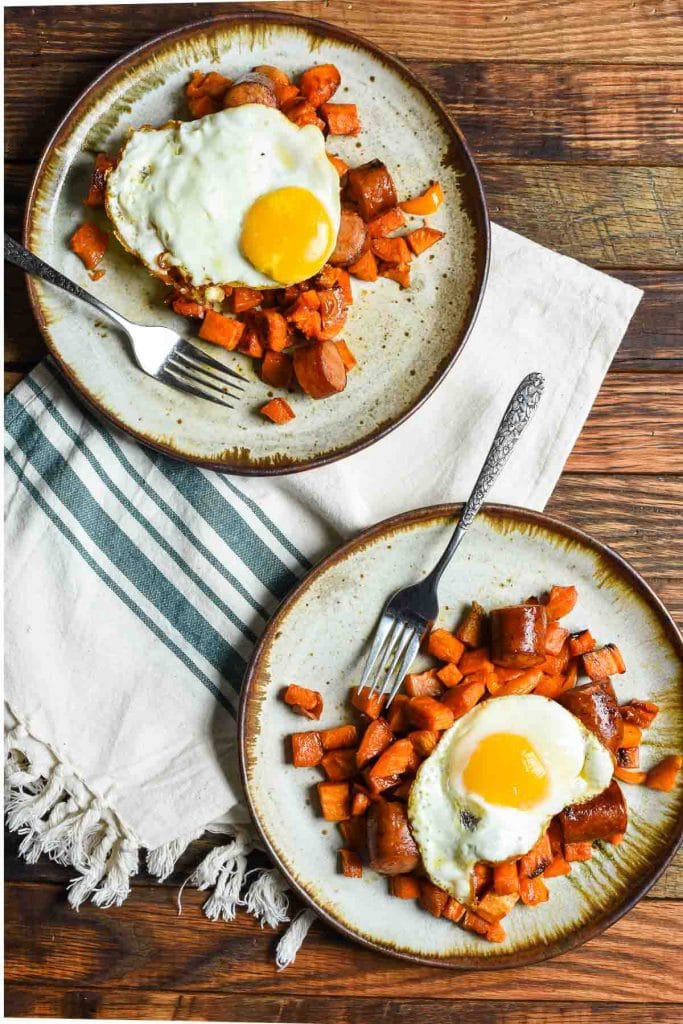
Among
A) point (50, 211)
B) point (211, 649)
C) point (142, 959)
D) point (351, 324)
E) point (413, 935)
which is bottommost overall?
point (142, 959)

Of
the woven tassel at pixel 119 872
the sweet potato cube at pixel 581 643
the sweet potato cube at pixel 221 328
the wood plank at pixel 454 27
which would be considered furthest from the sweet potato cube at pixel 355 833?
the wood plank at pixel 454 27

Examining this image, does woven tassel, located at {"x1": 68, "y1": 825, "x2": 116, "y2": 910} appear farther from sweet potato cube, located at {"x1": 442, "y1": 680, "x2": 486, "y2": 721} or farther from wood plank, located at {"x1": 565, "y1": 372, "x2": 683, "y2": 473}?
wood plank, located at {"x1": 565, "y1": 372, "x2": 683, "y2": 473}

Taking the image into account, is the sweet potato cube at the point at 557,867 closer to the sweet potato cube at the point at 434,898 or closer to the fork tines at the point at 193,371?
the sweet potato cube at the point at 434,898

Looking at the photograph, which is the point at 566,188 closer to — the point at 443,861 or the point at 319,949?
the point at 443,861

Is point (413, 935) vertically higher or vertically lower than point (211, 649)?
lower

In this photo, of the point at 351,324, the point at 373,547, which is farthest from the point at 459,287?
Result: the point at 373,547

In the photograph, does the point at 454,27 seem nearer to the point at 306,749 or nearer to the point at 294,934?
the point at 306,749

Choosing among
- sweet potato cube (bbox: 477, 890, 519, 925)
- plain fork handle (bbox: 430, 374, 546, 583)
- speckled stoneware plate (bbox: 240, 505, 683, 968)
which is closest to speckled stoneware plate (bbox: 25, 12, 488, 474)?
plain fork handle (bbox: 430, 374, 546, 583)
